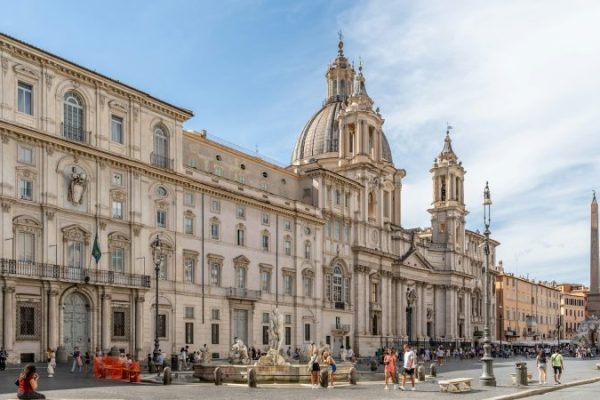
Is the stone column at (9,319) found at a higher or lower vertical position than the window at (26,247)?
lower

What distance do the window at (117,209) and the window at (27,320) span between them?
7.72 m

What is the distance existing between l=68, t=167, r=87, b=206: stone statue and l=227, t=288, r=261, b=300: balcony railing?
45.3 feet

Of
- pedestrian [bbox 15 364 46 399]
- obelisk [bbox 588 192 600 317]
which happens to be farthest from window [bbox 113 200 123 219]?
obelisk [bbox 588 192 600 317]

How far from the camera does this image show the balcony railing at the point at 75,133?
44.4 metres

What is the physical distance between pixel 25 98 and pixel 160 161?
10337mm

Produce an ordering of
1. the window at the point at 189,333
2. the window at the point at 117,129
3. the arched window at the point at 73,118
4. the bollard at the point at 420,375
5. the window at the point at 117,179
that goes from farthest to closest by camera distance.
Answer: the window at the point at 189,333 < the window at the point at 117,129 < the window at the point at 117,179 < the arched window at the point at 73,118 < the bollard at the point at 420,375

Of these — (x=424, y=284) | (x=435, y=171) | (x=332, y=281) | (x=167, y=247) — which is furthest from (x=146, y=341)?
(x=435, y=171)

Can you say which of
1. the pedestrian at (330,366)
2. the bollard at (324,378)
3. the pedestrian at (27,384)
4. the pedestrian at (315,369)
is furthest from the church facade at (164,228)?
the pedestrian at (27,384)

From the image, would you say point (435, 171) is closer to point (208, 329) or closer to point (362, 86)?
point (362, 86)

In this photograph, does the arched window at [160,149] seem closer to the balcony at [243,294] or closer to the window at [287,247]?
the balcony at [243,294]

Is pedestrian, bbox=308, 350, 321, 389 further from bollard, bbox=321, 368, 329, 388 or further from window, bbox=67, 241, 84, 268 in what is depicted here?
window, bbox=67, 241, 84, 268

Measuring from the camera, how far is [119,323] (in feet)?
152

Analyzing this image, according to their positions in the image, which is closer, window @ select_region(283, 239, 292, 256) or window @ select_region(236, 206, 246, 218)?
window @ select_region(236, 206, 246, 218)

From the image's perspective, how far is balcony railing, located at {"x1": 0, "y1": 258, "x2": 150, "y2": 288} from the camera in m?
40.0
